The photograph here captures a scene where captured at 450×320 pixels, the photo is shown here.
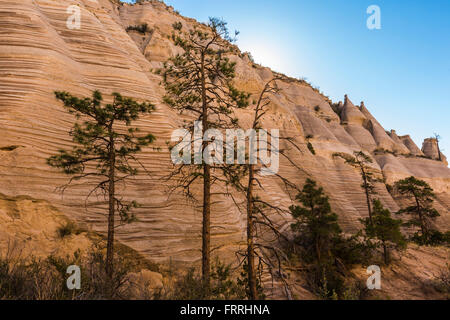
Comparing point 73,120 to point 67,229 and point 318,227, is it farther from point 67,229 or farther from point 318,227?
point 318,227

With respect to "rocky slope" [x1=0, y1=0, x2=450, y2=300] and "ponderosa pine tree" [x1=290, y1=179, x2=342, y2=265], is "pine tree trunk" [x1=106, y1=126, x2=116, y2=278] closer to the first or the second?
"rocky slope" [x1=0, y1=0, x2=450, y2=300]

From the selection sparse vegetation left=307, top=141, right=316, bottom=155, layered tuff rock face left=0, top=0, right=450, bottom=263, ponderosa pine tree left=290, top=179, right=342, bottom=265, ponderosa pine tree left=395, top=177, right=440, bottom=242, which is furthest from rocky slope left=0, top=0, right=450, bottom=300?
sparse vegetation left=307, top=141, right=316, bottom=155

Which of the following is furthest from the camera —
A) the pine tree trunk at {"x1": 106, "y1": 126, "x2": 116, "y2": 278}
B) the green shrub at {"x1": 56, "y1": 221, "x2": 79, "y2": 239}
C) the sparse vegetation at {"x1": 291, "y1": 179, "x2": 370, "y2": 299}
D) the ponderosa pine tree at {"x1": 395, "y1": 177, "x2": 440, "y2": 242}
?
the ponderosa pine tree at {"x1": 395, "y1": 177, "x2": 440, "y2": 242}


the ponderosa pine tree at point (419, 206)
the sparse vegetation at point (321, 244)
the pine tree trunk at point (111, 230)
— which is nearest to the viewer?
the pine tree trunk at point (111, 230)

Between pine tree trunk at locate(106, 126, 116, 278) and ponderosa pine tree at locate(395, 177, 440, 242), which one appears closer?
pine tree trunk at locate(106, 126, 116, 278)

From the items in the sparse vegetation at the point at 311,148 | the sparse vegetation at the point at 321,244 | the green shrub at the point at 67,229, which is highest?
the sparse vegetation at the point at 311,148

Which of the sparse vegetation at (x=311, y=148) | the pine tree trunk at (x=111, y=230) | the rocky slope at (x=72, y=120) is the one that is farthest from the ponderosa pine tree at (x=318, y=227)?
the sparse vegetation at (x=311, y=148)

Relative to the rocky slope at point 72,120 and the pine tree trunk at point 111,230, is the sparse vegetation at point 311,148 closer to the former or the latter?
the rocky slope at point 72,120

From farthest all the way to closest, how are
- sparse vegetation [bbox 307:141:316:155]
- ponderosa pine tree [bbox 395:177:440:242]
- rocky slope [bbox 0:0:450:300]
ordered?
1. sparse vegetation [bbox 307:141:316:155]
2. ponderosa pine tree [bbox 395:177:440:242]
3. rocky slope [bbox 0:0:450:300]

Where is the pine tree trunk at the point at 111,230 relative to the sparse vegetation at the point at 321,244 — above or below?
above

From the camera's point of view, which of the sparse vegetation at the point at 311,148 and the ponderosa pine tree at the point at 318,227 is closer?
the ponderosa pine tree at the point at 318,227
